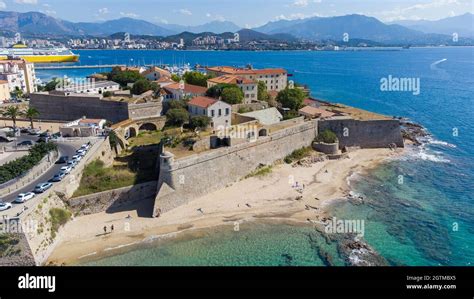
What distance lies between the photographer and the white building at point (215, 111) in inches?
1802

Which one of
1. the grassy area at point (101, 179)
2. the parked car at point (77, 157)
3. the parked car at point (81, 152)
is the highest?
the parked car at point (81, 152)

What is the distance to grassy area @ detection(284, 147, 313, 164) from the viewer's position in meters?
46.9

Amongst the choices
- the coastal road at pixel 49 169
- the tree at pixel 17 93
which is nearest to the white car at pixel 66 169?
the coastal road at pixel 49 169

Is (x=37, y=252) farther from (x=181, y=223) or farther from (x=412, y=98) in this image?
(x=412, y=98)

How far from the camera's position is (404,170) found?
45312 millimetres

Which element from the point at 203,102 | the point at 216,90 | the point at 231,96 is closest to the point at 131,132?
the point at 203,102

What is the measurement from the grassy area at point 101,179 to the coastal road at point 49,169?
2.67 meters

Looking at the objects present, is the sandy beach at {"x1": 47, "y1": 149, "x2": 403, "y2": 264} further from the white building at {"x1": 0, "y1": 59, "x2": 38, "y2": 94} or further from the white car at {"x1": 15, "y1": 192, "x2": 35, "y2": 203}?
the white building at {"x1": 0, "y1": 59, "x2": 38, "y2": 94}

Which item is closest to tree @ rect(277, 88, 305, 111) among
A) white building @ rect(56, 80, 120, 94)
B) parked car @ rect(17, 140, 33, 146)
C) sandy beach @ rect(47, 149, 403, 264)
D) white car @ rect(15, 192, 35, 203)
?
sandy beach @ rect(47, 149, 403, 264)

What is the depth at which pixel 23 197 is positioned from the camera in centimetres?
2773

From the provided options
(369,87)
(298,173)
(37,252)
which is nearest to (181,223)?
(37,252)

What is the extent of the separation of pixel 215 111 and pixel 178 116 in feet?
16.4

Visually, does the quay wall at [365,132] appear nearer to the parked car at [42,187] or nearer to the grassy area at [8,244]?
the parked car at [42,187]

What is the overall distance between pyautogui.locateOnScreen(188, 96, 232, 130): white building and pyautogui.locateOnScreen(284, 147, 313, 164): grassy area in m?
8.67
